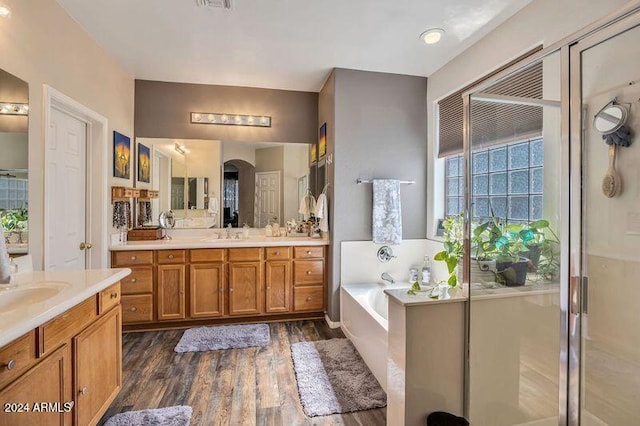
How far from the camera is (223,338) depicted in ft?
9.65

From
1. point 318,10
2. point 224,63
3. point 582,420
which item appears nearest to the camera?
point 582,420

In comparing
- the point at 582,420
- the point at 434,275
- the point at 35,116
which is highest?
the point at 35,116

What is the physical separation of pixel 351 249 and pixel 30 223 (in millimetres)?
2513

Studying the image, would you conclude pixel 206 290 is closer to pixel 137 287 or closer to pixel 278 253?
pixel 137 287

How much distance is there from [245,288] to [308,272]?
2.28 feet

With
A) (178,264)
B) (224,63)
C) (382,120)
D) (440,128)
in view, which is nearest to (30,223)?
(178,264)

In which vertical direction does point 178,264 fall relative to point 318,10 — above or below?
below

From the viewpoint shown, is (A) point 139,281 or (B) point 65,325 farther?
(A) point 139,281

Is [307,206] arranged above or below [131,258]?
above

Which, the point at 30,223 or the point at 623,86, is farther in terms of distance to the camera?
the point at 30,223

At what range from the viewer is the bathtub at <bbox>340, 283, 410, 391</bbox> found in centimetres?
220

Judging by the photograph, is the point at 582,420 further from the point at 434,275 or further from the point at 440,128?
the point at 440,128

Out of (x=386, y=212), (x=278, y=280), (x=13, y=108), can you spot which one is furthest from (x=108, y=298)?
(x=386, y=212)

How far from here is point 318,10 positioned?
2186mm
